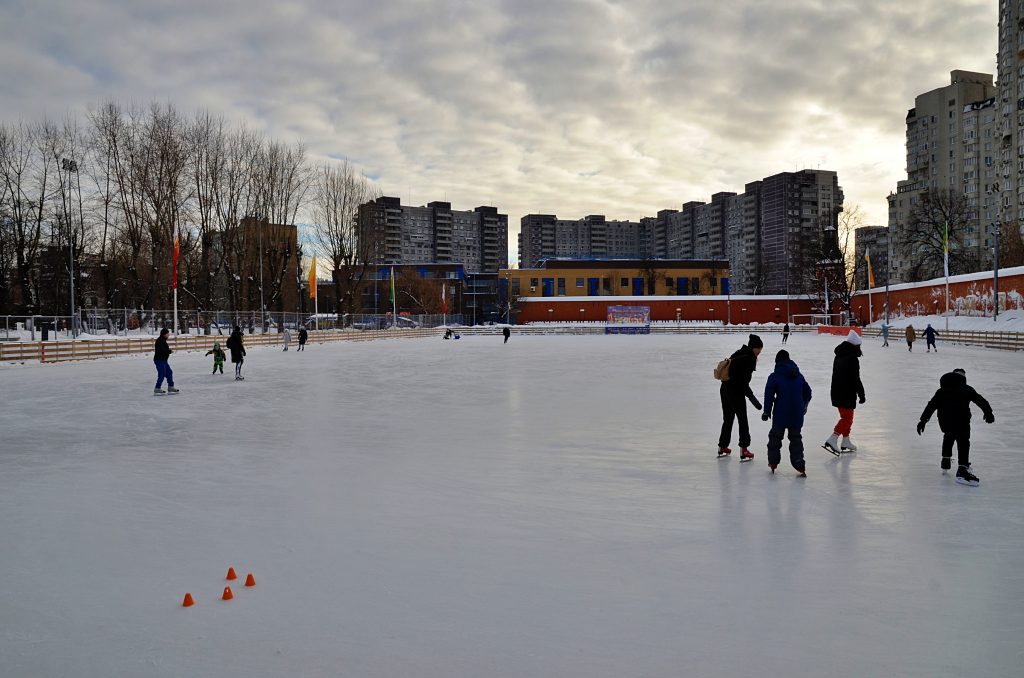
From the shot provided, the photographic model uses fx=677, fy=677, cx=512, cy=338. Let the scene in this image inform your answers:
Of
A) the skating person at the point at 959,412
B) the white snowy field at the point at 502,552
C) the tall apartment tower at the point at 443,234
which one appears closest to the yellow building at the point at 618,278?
the tall apartment tower at the point at 443,234

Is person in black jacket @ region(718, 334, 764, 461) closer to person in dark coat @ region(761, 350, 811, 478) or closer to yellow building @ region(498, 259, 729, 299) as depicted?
person in dark coat @ region(761, 350, 811, 478)

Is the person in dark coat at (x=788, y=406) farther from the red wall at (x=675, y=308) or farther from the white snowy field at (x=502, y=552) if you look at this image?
the red wall at (x=675, y=308)

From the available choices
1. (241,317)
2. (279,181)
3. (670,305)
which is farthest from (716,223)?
(241,317)

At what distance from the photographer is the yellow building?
98.9 meters

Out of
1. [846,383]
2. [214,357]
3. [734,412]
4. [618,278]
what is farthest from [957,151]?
[734,412]

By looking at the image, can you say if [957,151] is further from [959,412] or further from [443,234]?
[443,234]

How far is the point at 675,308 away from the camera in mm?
84438

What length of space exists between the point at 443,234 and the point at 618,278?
92050 mm

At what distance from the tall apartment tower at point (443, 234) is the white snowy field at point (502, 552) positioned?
166 metres

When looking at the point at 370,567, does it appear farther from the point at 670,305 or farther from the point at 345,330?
the point at 670,305

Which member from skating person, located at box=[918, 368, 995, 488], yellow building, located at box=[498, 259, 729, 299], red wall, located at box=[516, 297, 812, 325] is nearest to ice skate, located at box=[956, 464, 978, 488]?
skating person, located at box=[918, 368, 995, 488]

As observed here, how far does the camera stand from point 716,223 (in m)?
178

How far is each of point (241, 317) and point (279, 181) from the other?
645 inches

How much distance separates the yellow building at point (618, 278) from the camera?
325 feet
